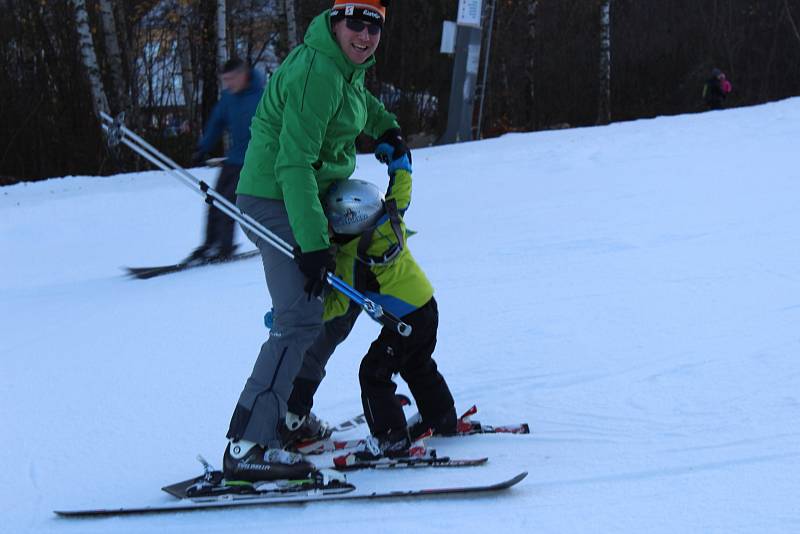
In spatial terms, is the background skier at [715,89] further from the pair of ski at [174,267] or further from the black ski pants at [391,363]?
the black ski pants at [391,363]

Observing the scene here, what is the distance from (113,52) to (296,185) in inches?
521

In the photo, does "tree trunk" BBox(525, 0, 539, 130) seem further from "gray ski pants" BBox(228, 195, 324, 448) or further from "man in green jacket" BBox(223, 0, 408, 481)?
"gray ski pants" BBox(228, 195, 324, 448)

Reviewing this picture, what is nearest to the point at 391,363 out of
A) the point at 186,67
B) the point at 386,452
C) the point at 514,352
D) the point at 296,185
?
the point at 386,452

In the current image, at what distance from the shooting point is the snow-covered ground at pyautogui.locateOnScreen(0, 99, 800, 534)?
9.32 ft

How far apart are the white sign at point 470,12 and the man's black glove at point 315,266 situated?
10.6 meters

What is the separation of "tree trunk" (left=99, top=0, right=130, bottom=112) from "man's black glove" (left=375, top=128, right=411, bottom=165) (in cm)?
1171

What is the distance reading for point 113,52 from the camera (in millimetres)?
14742

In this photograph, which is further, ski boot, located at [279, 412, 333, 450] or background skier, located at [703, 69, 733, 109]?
background skier, located at [703, 69, 733, 109]

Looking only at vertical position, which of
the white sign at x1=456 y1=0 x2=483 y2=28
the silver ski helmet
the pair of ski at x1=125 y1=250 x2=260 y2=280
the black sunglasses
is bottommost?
the pair of ski at x1=125 y1=250 x2=260 y2=280

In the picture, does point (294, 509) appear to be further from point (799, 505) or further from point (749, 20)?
point (749, 20)

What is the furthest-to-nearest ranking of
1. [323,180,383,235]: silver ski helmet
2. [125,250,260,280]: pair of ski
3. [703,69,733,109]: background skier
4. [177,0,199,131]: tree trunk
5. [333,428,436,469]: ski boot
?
[177,0,199,131]: tree trunk, [703,69,733,109]: background skier, [125,250,260,280]: pair of ski, [333,428,436,469]: ski boot, [323,180,383,235]: silver ski helmet

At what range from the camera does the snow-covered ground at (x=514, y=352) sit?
9.32ft

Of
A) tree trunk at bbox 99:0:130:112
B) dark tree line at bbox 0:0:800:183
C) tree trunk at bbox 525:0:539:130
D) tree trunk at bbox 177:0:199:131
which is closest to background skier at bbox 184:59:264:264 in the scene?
tree trunk at bbox 99:0:130:112

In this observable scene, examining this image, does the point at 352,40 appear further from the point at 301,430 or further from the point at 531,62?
the point at 531,62
